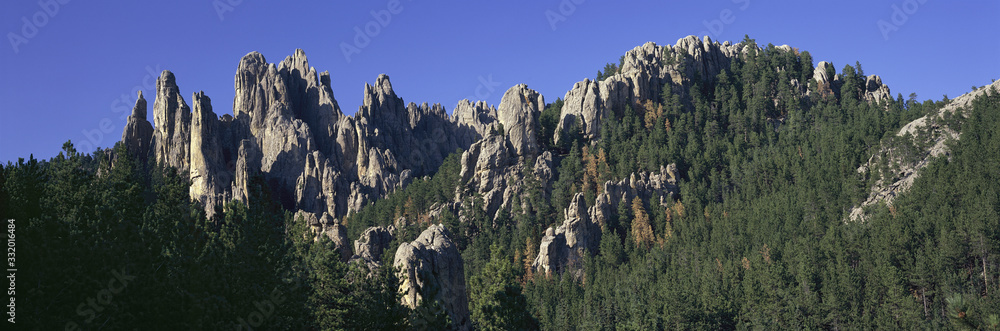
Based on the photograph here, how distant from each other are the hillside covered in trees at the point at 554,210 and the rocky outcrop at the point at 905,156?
48 cm

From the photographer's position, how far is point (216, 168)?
6053 inches

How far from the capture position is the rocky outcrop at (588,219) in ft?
394

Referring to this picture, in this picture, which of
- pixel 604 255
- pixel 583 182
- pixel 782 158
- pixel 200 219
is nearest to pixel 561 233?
pixel 604 255

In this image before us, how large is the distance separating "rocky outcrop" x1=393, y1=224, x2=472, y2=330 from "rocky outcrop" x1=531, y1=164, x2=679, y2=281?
61395 mm

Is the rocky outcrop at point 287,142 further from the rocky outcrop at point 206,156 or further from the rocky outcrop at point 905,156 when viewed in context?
the rocky outcrop at point 905,156

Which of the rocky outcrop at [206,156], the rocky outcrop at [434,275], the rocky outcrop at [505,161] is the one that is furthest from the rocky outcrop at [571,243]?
the rocky outcrop at [206,156]

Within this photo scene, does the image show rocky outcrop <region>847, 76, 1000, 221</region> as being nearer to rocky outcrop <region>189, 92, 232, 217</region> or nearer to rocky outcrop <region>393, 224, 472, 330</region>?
rocky outcrop <region>393, 224, 472, 330</region>

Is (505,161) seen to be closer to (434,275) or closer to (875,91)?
(875,91)

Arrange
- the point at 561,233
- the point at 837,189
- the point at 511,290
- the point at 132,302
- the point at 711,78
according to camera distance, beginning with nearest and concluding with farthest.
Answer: the point at 132,302 < the point at 511,290 < the point at 837,189 < the point at 561,233 < the point at 711,78

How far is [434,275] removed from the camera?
52188 millimetres

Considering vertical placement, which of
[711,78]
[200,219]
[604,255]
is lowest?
[200,219]

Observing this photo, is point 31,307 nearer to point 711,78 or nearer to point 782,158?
point 782,158

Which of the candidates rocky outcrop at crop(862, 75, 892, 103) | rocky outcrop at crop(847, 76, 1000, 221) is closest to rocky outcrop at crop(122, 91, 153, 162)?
rocky outcrop at crop(847, 76, 1000, 221)

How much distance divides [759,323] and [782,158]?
52.8m
